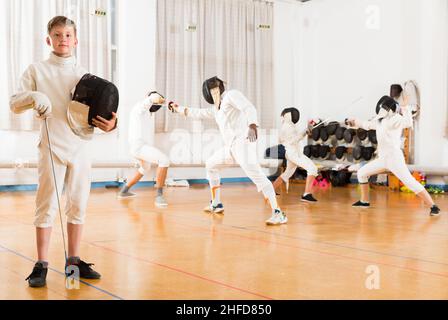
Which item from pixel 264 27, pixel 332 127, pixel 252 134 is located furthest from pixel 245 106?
pixel 264 27

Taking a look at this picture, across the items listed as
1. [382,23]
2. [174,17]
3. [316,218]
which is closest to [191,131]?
[174,17]

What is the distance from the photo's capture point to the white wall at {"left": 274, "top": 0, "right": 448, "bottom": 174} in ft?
27.2

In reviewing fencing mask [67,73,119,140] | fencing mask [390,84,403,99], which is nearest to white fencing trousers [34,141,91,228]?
fencing mask [67,73,119,140]

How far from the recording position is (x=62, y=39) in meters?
2.64

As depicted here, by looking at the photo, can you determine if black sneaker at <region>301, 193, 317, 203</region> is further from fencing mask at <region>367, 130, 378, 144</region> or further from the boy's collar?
the boy's collar

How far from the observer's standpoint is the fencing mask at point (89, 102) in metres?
2.64

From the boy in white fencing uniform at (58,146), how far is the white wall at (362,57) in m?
6.71

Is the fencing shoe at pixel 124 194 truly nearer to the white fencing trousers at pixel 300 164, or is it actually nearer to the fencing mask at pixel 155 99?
the fencing mask at pixel 155 99

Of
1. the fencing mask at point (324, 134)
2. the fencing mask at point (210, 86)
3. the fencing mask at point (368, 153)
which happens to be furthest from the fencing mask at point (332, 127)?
the fencing mask at point (210, 86)

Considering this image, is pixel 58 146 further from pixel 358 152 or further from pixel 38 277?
pixel 358 152

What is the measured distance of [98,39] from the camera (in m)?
8.27

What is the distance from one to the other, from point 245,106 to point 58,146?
2357mm

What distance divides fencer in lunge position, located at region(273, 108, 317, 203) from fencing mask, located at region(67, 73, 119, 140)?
172 inches
